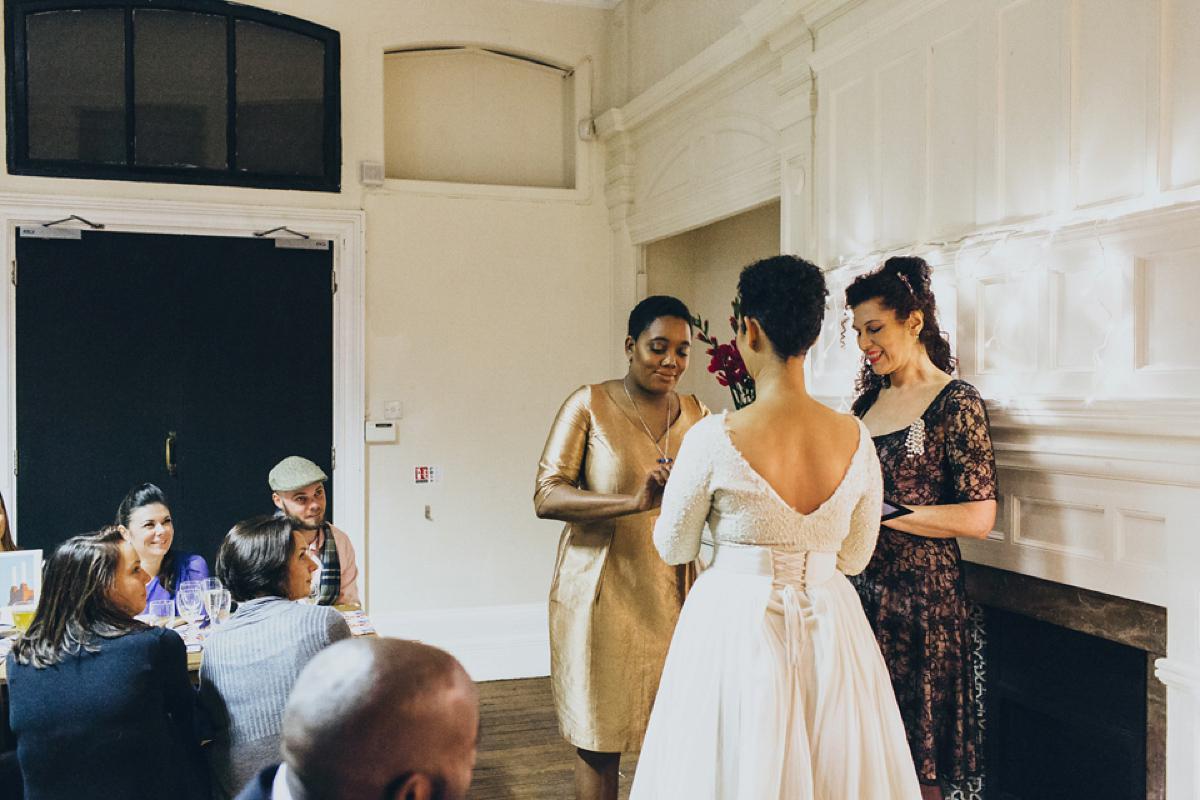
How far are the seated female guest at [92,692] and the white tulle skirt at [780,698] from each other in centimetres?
118

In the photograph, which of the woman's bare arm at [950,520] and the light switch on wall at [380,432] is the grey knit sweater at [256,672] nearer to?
the woman's bare arm at [950,520]

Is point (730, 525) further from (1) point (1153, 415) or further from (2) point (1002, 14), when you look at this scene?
(2) point (1002, 14)

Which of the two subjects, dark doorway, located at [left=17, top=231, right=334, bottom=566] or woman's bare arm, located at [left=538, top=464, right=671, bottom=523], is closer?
woman's bare arm, located at [left=538, top=464, right=671, bottom=523]

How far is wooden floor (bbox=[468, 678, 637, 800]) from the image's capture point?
151 inches

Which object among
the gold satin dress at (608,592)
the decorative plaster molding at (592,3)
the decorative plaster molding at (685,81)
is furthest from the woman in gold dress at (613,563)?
the decorative plaster molding at (592,3)

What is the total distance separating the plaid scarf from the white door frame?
5.91 feet

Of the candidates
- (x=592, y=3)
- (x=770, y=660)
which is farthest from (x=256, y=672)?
(x=592, y=3)

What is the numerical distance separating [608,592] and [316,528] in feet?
4.76

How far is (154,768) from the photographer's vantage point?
2223 millimetres

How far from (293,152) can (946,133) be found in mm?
3739

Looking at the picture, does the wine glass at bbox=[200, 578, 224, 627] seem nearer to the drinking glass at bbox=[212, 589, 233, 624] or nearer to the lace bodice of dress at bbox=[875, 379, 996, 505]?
the drinking glass at bbox=[212, 589, 233, 624]

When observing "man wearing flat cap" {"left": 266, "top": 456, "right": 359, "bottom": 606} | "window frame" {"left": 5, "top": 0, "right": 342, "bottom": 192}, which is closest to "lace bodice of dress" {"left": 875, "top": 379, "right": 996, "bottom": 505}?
"man wearing flat cap" {"left": 266, "top": 456, "right": 359, "bottom": 606}

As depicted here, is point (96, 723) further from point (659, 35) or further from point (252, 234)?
point (659, 35)

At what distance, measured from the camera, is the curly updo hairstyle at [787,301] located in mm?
1979
